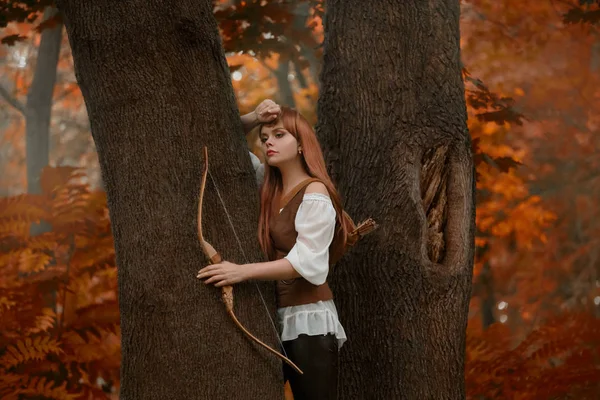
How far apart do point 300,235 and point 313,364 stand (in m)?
0.53

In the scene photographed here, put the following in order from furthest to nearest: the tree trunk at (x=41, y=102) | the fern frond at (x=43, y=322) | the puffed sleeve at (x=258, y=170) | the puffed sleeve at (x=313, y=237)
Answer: the tree trunk at (x=41, y=102)
the fern frond at (x=43, y=322)
the puffed sleeve at (x=258, y=170)
the puffed sleeve at (x=313, y=237)

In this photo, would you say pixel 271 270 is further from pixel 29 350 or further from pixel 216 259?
pixel 29 350

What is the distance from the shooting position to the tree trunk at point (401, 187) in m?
3.55

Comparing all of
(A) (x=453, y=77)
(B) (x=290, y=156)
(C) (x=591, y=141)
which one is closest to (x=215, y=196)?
(B) (x=290, y=156)

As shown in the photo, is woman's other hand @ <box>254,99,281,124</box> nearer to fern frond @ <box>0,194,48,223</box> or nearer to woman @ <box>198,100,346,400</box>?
woman @ <box>198,100,346,400</box>

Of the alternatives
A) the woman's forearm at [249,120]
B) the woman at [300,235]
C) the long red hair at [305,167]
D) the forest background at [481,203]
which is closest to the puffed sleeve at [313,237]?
the woman at [300,235]

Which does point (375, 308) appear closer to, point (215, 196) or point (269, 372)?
point (269, 372)

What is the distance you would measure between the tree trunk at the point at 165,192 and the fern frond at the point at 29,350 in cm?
254

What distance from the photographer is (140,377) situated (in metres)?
2.68

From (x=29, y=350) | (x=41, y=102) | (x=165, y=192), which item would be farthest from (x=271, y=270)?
(x=41, y=102)

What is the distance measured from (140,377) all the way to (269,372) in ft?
1.52

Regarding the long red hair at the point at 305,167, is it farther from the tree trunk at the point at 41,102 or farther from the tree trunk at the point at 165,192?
the tree trunk at the point at 41,102

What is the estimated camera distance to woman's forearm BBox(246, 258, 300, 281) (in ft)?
8.78

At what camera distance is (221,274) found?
2621 millimetres
